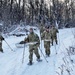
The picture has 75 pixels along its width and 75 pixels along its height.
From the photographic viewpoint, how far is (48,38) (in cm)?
1633

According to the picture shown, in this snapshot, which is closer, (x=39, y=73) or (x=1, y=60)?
(x=39, y=73)

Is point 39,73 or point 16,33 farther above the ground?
point 39,73

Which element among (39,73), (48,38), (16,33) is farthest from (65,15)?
(39,73)

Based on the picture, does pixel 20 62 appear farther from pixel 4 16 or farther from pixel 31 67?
pixel 4 16

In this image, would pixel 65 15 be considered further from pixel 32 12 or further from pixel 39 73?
pixel 39 73

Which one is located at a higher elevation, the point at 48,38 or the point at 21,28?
the point at 48,38

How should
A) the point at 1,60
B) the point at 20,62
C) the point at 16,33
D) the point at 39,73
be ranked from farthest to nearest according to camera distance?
1. the point at 16,33
2. the point at 1,60
3. the point at 20,62
4. the point at 39,73

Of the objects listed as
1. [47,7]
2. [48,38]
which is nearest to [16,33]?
[48,38]

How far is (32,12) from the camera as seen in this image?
68.1m

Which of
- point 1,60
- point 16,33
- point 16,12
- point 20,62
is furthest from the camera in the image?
point 16,12

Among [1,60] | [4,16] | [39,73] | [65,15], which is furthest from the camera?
[65,15]

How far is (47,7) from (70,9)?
6781 mm

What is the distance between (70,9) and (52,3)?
22.5 ft

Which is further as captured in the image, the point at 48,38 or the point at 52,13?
the point at 52,13
